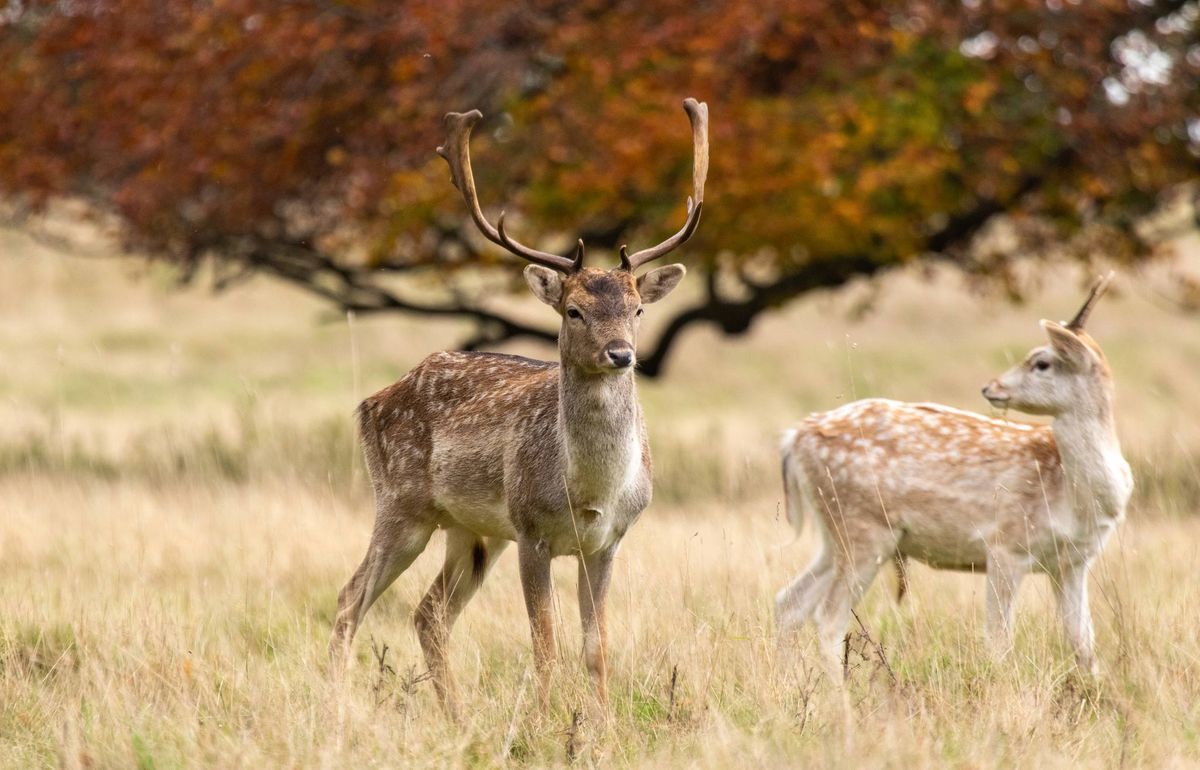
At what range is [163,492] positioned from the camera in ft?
27.3

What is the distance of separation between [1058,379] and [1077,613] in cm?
87

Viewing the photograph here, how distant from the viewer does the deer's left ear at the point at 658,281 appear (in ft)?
16.3

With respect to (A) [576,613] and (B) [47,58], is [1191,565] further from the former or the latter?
(B) [47,58]

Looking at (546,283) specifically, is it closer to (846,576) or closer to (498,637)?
(498,637)

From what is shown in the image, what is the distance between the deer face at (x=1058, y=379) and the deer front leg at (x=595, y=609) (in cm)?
166

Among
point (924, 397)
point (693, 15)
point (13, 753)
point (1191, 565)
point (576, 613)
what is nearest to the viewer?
point (13, 753)

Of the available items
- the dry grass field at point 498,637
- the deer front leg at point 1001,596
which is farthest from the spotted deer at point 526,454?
the deer front leg at point 1001,596

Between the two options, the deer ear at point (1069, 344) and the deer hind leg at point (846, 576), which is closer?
the deer ear at point (1069, 344)

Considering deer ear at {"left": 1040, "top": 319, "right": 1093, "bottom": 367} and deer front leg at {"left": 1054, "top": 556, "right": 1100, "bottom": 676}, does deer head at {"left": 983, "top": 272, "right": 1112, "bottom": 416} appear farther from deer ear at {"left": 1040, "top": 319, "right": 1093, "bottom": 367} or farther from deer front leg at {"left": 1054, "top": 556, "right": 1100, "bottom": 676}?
deer front leg at {"left": 1054, "top": 556, "right": 1100, "bottom": 676}

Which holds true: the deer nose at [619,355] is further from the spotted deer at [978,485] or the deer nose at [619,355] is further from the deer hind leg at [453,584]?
the spotted deer at [978,485]

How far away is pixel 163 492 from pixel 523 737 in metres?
4.57

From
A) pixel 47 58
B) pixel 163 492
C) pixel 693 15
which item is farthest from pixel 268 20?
pixel 163 492

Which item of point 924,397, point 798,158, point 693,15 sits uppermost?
point 693,15

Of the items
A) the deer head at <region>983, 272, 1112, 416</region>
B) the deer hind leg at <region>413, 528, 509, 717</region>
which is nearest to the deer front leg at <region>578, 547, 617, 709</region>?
the deer hind leg at <region>413, 528, 509, 717</region>
